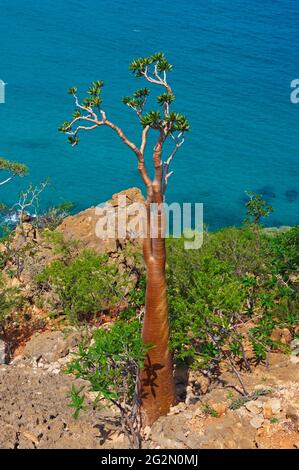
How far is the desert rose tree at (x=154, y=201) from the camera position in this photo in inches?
409

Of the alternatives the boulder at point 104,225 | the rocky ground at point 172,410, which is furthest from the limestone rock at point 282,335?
the boulder at point 104,225

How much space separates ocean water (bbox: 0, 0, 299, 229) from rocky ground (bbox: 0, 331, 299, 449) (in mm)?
25122

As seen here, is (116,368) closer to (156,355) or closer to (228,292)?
(156,355)

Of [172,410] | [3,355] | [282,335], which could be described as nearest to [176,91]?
[282,335]

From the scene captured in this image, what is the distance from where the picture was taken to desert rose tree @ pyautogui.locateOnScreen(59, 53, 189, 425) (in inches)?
409

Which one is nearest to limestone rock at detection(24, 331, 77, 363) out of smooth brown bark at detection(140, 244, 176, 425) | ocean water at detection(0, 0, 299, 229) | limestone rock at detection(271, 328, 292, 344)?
smooth brown bark at detection(140, 244, 176, 425)

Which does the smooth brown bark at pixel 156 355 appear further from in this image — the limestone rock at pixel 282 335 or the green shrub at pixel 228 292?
the limestone rock at pixel 282 335

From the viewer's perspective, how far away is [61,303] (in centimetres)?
1786

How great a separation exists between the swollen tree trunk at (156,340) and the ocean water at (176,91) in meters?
26.9

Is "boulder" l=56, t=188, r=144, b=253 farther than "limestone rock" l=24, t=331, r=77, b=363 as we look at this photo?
Yes

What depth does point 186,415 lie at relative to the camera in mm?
11594

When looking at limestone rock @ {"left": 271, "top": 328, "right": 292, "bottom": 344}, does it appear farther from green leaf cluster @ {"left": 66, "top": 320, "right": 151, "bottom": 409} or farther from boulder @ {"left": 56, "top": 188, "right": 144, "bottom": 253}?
boulder @ {"left": 56, "top": 188, "right": 144, "bottom": 253}

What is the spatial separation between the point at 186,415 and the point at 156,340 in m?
1.68
